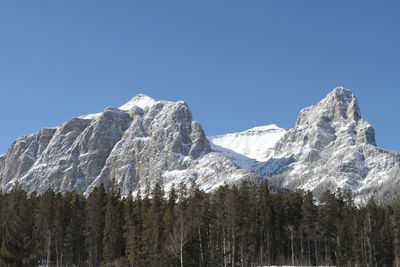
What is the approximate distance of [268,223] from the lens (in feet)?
322

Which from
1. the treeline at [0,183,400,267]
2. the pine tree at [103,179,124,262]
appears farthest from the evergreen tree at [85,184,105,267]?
the pine tree at [103,179,124,262]

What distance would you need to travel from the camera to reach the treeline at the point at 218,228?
8862 centimetres

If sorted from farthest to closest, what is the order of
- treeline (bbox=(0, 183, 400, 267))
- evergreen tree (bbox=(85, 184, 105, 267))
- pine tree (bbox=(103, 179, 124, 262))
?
evergreen tree (bbox=(85, 184, 105, 267)) < pine tree (bbox=(103, 179, 124, 262)) < treeline (bbox=(0, 183, 400, 267))

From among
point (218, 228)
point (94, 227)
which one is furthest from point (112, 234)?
point (218, 228)

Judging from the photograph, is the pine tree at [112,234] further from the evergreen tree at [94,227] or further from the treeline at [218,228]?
the evergreen tree at [94,227]

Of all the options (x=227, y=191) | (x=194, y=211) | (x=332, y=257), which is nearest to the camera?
(x=194, y=211)

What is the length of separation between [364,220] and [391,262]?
39.7 feet

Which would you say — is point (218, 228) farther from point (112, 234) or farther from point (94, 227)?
point (94, 227)

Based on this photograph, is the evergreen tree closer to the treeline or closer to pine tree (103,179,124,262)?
the treeline

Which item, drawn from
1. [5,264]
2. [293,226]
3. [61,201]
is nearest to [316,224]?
[293,226]

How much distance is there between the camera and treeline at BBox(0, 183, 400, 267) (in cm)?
8862

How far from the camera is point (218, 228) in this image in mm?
89500

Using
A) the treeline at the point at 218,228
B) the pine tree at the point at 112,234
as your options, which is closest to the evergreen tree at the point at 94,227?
the treeline at the point at 218,228

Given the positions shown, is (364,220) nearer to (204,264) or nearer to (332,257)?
(332,257)
